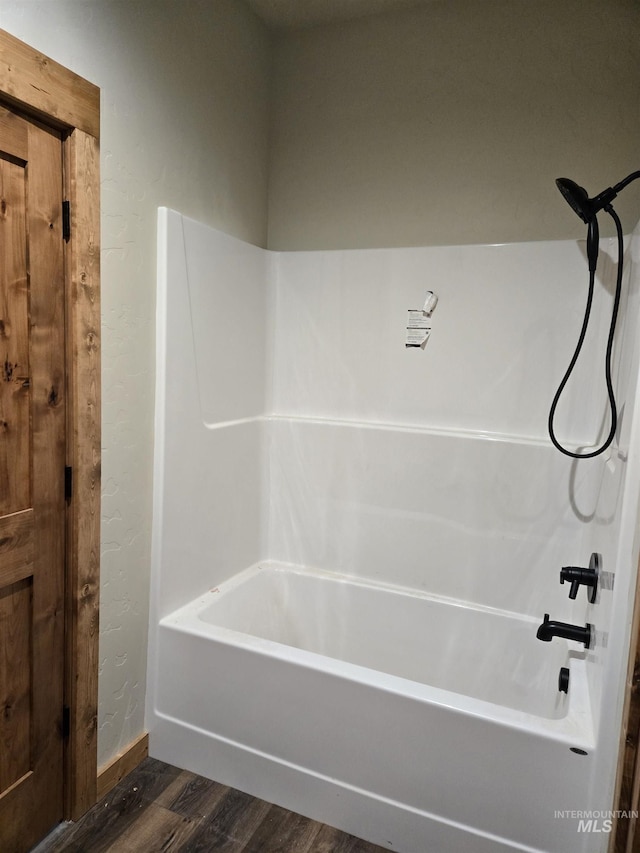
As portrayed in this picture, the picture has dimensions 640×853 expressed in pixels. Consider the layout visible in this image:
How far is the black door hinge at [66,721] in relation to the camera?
169 centimetres

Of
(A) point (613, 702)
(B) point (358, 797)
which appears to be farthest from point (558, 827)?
(B) point (358, 797)

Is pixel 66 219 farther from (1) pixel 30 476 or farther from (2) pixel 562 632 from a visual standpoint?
(2) pixel 562 632

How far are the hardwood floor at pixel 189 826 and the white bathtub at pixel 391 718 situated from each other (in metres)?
0.05

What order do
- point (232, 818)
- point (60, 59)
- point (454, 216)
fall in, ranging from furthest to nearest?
point (454, 216)
point (232, 818)
point (60, 59)

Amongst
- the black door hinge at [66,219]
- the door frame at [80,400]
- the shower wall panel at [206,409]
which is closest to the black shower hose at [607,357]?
the shower wall panel at [206,409]

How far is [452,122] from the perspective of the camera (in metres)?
2.26

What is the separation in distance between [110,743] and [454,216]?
2305 mm

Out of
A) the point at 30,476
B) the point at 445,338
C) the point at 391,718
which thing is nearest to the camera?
the point at 30,476

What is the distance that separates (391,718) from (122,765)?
96cm

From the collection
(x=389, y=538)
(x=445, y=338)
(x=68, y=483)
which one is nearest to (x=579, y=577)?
(x=389, y=538)

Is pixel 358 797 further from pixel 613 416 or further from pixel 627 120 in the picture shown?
pixel 627 120

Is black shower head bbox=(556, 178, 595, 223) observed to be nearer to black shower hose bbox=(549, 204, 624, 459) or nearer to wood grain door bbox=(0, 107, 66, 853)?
black shower hose bbox=(549, 204, 624, 459)

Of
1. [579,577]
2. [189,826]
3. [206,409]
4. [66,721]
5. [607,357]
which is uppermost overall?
[607,357]

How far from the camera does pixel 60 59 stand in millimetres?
1484
